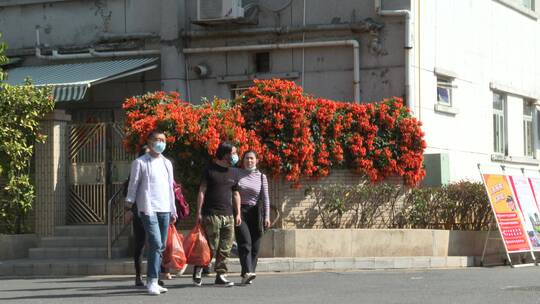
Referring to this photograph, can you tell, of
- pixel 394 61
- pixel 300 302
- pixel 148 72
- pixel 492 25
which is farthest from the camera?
pixel 492 25

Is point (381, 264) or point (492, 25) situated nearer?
point (381, 264)

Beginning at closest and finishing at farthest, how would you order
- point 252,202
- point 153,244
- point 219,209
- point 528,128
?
point 153,244 < point 219,209 < point 252,202 < point 528,128

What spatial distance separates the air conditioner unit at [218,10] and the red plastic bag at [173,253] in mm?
8837

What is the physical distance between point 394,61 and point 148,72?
212 inches

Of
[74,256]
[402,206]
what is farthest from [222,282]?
[402,206]

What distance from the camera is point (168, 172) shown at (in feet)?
45.8

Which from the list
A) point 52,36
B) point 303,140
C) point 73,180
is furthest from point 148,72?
point 303,140

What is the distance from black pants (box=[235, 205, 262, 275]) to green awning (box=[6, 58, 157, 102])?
7.12 m

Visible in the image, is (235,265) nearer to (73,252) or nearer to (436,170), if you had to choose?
(73,252)

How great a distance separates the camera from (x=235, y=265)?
58.1ft

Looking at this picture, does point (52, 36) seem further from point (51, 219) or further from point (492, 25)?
point (492, 25)

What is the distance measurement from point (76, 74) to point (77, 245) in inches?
182

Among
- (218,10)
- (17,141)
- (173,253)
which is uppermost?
(218,10)

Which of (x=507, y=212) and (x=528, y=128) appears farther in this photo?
(x=528, y=128)
